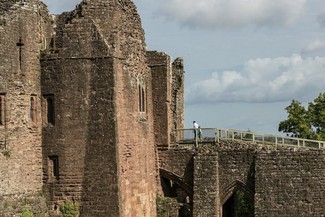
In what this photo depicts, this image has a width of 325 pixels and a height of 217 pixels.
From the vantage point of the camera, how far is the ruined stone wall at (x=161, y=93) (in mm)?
38562

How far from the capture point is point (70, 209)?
31.6 m

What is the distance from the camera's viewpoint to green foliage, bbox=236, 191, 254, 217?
213ft

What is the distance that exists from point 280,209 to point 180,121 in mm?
8869

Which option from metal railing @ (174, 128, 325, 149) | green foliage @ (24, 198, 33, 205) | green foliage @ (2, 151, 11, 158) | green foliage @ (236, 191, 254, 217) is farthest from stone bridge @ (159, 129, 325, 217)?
green foliage @ (236, 191, 254, 217)

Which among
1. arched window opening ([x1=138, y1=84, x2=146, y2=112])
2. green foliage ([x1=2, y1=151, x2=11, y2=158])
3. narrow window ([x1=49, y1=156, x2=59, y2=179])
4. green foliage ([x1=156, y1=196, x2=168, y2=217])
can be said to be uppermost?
arched window opening ([x1=138, y1=84, x2=146, y2=112])

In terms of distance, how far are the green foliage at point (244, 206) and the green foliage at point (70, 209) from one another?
34.6 m

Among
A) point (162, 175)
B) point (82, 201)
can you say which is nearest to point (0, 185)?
point (82, 201)

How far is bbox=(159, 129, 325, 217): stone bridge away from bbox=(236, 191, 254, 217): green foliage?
25528 millimetres

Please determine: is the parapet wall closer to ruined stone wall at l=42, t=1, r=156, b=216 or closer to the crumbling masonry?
the crumbling masonry

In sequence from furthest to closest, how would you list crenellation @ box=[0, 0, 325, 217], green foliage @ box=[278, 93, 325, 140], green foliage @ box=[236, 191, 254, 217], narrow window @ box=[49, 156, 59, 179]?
1. green foliage @ box=[236, 191, 254, 217]
2. green foliage @ box=[278, 93, 325, 140]
3. narrow window @ box=[49, 156, 59, 179]
4. crenellation @ box=[0, 0, 325, 217]

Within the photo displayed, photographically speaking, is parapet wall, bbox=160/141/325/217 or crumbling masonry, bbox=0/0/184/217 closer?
crumbling masonry, bbox=0/0/184/217

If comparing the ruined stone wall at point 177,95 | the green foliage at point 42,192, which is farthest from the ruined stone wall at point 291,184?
the green foliage at point 42,192

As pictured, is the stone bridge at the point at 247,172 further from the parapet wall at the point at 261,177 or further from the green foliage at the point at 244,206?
the green foliage at the point at 244,206

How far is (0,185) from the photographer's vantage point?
29.5 metres
